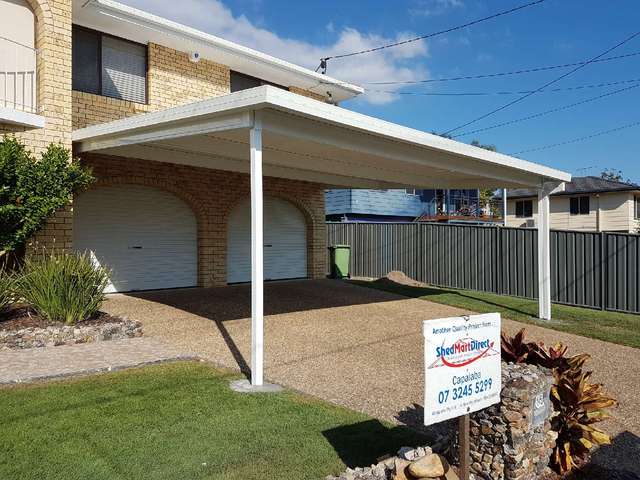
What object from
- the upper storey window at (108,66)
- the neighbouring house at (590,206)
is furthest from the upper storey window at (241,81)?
the neighbouring house at (590,206)

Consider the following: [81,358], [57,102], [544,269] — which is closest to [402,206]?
[544,269]

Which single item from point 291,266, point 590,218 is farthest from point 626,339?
point 590,218

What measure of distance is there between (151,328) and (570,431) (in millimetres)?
6559

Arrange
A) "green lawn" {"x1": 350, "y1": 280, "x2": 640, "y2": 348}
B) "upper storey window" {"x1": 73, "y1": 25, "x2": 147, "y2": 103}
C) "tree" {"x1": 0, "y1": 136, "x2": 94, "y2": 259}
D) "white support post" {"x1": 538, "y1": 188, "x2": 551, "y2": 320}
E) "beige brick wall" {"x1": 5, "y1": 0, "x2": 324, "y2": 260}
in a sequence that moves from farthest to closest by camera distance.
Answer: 1. "white support post" {"x1": 538, "y1": 188, "x2": 551, "y2": 320}
2. "upper storey window" {"x1": 73, "y1": 25, "x2": 147, "y2": 103}
3. "green lawn" {"x1": 350, "y1": 280, "x2": 640, "y2": 348}
4. "beige brick wall" {"x1": 5, "y1": 0, "x2": 324, "y2": 260}
5. "tree" {"x1": 0, "y1": 136, "x2": 94, "y2": 259}

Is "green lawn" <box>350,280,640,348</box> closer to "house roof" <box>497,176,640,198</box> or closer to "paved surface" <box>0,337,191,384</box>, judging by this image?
"paved surface" <box>0,337,191,384</box>

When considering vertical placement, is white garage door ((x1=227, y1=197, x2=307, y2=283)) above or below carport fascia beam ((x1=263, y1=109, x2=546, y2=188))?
below

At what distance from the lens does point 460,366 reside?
11.0ft

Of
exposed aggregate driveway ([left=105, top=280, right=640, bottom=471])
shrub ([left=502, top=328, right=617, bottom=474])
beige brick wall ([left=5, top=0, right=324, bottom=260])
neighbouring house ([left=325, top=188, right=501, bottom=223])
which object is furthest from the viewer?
neighbouring house ([left=325, top=188, right=501, bottom=223])

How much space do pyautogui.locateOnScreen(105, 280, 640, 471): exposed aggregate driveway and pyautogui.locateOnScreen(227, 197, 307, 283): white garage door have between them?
1.25m

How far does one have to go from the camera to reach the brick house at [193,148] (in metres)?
7.05

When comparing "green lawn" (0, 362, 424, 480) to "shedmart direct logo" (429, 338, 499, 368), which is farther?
"green lawn" (0, 362, 424, 480)

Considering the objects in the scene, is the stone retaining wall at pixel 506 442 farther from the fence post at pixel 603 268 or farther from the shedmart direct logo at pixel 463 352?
the fence post at pixel 603 268

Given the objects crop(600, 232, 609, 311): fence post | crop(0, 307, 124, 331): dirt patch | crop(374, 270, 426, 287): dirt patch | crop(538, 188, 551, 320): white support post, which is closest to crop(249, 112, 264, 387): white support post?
crop(0, 307, 124, 331): dirt patch

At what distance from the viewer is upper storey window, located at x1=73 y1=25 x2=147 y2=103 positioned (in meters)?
11.2
